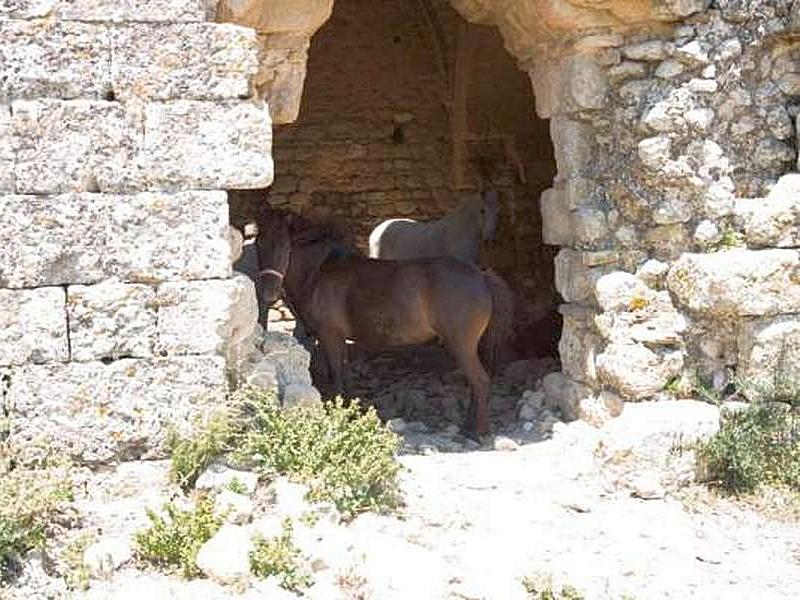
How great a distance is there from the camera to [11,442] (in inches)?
188

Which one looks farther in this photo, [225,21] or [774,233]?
[774,233]

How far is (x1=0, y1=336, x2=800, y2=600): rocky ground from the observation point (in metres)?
4.48

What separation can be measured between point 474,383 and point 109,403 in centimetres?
313

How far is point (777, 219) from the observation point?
6.01m

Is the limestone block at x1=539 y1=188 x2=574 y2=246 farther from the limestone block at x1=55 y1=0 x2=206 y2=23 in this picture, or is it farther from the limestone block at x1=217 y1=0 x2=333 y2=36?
the limestone block at x1=55 y1=0 x2=206 y2=23

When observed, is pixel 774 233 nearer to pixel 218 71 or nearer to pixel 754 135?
pixel 754 135

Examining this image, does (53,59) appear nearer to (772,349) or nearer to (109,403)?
(109,403)

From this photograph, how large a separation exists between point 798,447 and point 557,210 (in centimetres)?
206

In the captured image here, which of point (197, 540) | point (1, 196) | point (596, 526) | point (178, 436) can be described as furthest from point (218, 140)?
point (596, 526)

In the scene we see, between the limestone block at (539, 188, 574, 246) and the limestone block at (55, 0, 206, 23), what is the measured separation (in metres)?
2.66

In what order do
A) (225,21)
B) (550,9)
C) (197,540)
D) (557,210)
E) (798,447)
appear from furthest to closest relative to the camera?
(557,210)
(550,9)
(798,447)
(225,21)
(197,540)

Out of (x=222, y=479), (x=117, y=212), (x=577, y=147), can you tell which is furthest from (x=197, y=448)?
(x=577, y=147)

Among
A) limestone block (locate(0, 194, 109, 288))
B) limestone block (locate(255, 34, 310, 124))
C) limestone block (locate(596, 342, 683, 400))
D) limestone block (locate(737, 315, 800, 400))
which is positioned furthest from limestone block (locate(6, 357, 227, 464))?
limestone block (locate(737, 315, 800, 400))

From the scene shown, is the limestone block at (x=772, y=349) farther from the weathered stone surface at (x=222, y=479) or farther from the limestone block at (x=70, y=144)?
the limestone block at (x=70, y=144)
